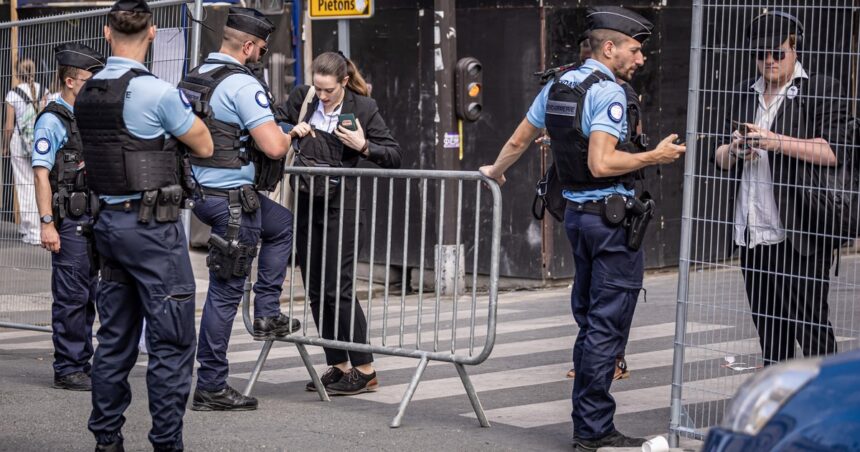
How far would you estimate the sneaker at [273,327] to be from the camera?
7.32m

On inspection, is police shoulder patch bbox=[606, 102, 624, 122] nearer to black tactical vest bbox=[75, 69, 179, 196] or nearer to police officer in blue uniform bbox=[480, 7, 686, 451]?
police officer in blue uniform bbox=[480, 7, 686, 451]

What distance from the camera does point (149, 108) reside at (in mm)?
5656

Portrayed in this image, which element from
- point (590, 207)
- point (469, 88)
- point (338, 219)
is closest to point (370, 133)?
point (338, 219)

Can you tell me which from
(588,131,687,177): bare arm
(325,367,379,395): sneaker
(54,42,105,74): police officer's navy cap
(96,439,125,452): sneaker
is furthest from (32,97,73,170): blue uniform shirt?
A: (588,131,687,177): bare arm

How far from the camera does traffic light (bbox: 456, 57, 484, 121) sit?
12055 mm

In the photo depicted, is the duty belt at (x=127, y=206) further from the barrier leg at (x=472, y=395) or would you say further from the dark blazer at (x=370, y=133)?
the dark blazer at (x=370, y=133)

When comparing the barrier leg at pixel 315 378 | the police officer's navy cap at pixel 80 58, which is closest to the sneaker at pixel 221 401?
the barrier leg at pixel 315 378

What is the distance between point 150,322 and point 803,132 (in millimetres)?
2905

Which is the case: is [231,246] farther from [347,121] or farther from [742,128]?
[742,128]

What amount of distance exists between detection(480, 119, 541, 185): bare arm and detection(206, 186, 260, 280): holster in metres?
1.27

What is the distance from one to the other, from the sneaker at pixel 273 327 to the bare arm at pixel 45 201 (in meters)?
1.46

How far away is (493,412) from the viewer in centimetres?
716

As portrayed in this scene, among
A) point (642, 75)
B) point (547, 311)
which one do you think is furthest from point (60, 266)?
point (642, 75)

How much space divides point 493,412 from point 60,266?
280 centimetres
